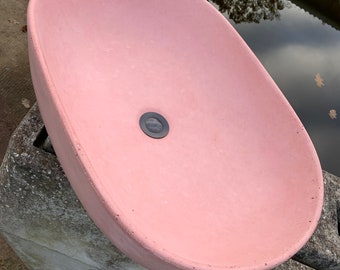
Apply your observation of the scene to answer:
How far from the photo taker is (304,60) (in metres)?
3.11

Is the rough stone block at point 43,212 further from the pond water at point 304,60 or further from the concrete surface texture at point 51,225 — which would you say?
the pond water at point 304,60

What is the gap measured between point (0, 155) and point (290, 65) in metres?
1.89

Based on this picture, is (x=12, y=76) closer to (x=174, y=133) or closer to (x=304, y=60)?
(x=174, y=133)

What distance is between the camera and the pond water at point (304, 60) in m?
2.86

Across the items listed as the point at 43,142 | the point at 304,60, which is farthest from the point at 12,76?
the point at 304,60

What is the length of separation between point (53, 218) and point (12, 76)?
4.15 ft

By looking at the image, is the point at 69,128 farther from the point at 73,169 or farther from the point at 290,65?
the point at 290,65

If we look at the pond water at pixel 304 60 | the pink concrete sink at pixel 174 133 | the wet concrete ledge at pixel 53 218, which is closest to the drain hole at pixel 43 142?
the wet concrete ledge at pixel 53 218

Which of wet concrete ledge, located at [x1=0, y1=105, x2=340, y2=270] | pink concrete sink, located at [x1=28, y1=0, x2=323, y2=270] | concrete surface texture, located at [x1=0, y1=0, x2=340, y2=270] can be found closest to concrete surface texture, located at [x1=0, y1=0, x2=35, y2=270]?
concrete surface texture, located at [x1=0, y1=0, x2=340, y2=270]

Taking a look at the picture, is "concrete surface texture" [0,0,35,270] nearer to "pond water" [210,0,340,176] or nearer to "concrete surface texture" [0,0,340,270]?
"concrete surface texture" [0,0,340,270]

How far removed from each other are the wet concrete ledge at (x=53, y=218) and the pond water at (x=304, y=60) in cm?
107

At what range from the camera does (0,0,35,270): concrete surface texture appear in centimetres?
233

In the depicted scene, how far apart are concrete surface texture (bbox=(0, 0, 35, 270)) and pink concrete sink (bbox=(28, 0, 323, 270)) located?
951mm

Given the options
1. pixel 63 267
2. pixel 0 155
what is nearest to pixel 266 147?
pixel 63 267
